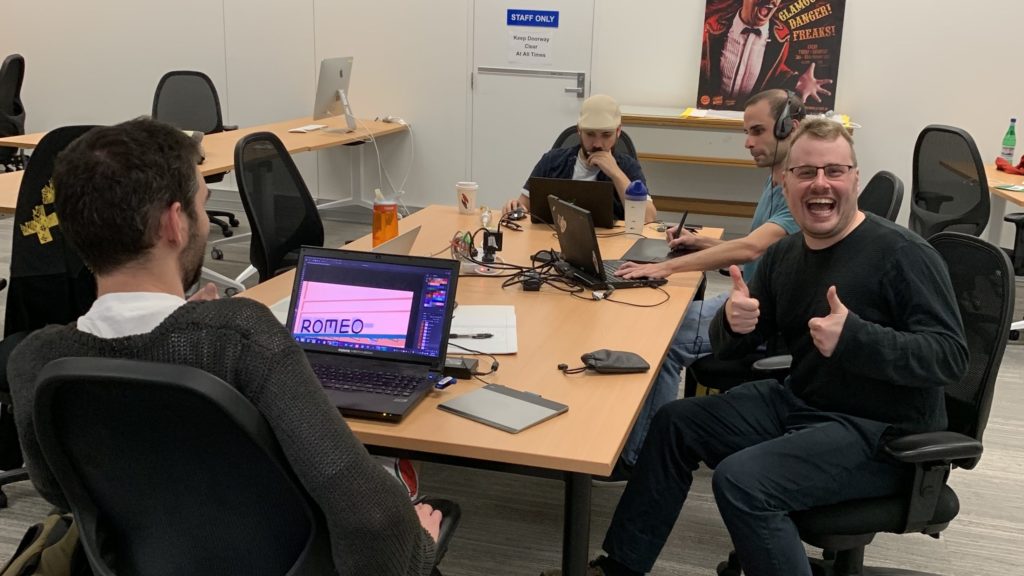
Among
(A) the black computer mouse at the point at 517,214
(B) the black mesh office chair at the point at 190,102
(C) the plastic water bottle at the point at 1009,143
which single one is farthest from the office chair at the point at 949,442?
(B) the black mesh office chair at the point at 190,102

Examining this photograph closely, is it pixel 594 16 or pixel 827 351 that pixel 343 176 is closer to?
pixel 594 16

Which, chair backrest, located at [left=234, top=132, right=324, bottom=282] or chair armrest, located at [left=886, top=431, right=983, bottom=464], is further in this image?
chair backrest, located at [left=234, top=132, right=324, bottom=282]

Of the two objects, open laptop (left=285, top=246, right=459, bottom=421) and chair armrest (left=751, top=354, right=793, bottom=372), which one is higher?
open laptop (left=285, top=246, right=459, bottom=421)

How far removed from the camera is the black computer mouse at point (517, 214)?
3746 mm

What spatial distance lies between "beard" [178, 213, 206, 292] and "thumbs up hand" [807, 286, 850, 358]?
4.16 ft

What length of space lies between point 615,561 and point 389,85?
16.2 feet

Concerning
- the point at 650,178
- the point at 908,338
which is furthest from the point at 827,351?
the point at 650,178

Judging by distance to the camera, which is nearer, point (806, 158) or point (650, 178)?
point (806, 158)

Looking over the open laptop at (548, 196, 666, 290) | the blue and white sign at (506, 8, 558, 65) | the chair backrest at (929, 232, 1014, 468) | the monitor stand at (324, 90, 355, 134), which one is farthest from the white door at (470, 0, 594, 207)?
the chair backrest at (929, 232, 1014, 468)

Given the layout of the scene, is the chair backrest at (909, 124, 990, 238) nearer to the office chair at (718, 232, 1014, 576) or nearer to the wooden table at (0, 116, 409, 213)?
the office chair at (718, 232, 1014, 576)

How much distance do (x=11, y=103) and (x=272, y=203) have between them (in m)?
4.18

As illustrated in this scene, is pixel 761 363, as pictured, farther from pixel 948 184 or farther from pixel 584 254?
pixel 948 184

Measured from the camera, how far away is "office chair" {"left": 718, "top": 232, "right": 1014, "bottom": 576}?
1.94 meters

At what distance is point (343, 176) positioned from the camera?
687 centimetres
